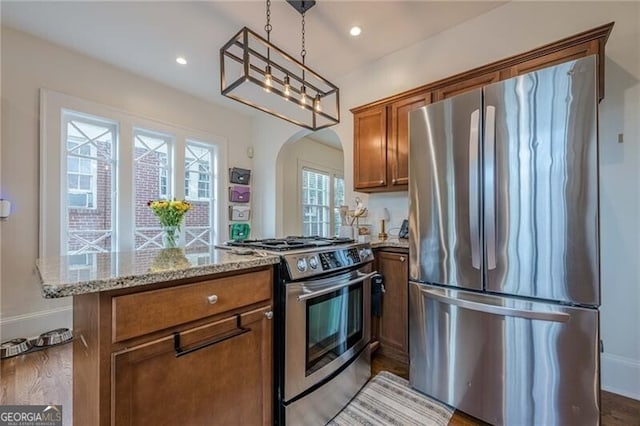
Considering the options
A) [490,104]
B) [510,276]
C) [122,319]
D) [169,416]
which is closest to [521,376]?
[510,276]

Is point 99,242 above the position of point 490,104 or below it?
below

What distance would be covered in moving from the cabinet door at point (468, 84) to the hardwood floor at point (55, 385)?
2.30 meters

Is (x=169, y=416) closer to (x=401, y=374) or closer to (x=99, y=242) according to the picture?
(x=401, y=374)

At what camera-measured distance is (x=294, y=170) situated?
5.26 meters

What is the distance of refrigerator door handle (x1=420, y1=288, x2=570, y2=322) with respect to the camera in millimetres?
1428

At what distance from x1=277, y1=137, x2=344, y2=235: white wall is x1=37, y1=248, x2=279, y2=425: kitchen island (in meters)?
3.39

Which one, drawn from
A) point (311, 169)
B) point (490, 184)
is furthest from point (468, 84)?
point (311, 169)

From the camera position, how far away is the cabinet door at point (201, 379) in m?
0.97

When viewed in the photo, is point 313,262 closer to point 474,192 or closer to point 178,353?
point 178,353

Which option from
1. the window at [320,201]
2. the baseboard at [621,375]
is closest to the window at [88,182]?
the window at [320,201]

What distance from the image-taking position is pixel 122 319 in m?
0.94

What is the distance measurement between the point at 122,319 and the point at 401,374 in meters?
2.02

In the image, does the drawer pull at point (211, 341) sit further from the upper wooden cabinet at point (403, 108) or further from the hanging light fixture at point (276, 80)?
the upper wooden cabinet at point (403, 108)

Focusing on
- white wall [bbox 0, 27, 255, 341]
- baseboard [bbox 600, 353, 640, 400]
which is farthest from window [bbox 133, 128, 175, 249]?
baseboard [bbox 600, 353, 640, 400]
